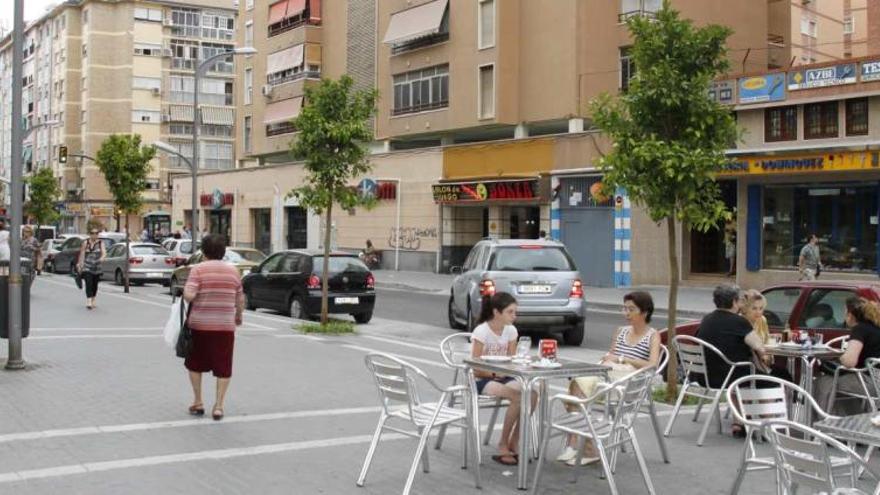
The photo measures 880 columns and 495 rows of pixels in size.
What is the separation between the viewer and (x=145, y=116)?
79.2 m

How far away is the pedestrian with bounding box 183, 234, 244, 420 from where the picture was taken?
8703 mm

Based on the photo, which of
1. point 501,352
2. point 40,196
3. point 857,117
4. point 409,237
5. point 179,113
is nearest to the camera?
point 501,352

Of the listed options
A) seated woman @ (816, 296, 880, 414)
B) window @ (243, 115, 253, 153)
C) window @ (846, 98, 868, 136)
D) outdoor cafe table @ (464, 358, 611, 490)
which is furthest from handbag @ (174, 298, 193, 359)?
window @ (243, 115, 253, 153)

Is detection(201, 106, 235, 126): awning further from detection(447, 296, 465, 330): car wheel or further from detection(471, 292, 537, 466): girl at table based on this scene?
detection(471, 292, 537, 466): girl at table

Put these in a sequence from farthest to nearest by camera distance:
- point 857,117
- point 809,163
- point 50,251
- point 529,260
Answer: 1. point 50,251
2. point 809,163
3. point 857,117
4. point 529,260

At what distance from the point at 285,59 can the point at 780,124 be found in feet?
99.3

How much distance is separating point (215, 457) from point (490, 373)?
2.15 m

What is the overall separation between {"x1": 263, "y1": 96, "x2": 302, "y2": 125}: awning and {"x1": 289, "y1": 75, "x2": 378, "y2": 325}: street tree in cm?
3325

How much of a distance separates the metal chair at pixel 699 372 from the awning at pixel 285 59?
1691 inches

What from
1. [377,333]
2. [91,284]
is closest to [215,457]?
[377,333]

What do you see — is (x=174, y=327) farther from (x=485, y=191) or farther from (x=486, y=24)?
(x=486, y=24)

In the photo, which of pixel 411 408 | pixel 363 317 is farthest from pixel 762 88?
pixel 411 408

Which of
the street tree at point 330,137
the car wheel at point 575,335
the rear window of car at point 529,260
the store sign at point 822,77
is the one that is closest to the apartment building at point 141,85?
the store sign at point 822,77

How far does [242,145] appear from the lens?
5800 centimetres
